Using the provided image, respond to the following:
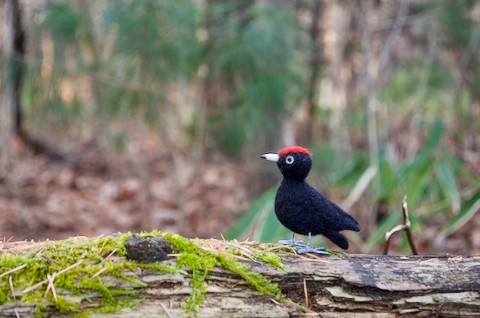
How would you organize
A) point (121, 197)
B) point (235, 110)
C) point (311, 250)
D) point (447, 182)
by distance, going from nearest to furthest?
point (311, 250) < point (447, 182) < point (235, 110) < point (121, 197)

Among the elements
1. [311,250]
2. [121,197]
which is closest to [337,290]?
[311,250]

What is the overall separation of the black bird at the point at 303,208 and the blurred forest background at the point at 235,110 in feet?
3.88

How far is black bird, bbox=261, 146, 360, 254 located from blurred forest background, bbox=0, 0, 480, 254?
1183 mm

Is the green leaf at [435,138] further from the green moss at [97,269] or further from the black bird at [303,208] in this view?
the green moss at [97,269]

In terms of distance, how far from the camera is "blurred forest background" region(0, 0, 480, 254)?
4.54 metres

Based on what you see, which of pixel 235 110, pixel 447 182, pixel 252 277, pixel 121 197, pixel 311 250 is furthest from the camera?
pixel 121 197

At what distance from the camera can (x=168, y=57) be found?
15.2 ft

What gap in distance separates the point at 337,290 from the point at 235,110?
11.6 feet

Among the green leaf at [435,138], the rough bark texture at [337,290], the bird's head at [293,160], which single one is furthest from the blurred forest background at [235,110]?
the bird's head at [293,160]

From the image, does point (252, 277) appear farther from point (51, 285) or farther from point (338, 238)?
point (51, 285)

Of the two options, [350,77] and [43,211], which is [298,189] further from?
[350,77]

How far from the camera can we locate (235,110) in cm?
507

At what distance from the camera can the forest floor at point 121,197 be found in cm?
598

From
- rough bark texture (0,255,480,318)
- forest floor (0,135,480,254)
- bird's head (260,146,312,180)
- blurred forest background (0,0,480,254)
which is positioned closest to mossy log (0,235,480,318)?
rough bark texture (0,255,480,318)
